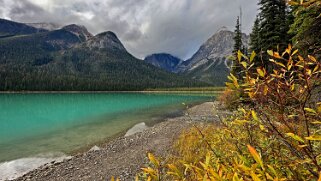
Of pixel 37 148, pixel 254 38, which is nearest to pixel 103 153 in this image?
pixel 37 148

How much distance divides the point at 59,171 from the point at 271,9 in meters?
24.5

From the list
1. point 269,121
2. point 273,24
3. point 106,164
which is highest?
point 273,24

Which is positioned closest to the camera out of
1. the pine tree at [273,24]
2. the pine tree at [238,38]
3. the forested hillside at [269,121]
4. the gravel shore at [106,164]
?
the forested hillside at [269,121]

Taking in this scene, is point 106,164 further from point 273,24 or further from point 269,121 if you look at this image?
point 273,24

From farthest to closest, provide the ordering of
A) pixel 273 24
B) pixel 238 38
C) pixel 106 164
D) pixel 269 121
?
pixel 238 38 → pixel 273 24 → pixel 106 164 → pixel 269 121

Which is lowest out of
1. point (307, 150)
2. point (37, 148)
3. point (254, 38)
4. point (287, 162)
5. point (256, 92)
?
point (37, 148)

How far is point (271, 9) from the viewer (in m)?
26.3

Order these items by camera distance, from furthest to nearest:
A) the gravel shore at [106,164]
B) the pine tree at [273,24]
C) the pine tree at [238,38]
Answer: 1. the pine tree at [238,38]
2. the pine tree at [273,24]
3. the gravel shore at [106,164]

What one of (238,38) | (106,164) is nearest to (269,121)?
(106,164)

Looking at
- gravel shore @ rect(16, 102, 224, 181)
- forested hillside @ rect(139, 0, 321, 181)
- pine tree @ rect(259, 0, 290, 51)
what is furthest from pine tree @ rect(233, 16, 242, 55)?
gravel shore @ rect(16, 102, 224, 181)

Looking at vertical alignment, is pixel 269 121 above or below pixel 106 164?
above

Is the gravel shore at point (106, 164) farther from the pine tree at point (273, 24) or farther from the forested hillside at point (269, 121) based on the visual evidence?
A: the pine tree at point (273, 24)

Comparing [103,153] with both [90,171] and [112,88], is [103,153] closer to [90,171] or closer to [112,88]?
[90,171]

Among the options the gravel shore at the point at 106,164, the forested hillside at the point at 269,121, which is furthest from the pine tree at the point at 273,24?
the gravel shore at the point at 106,164
